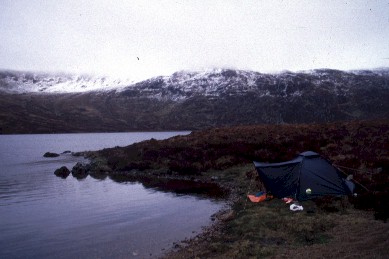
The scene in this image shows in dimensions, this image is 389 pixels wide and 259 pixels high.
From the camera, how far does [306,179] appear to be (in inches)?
775

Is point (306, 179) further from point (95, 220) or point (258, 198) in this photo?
point (95, 220)

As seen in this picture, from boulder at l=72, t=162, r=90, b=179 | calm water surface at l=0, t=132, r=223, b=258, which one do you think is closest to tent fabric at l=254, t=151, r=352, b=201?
calm water surface at l=0, t=132, r=223, b=258

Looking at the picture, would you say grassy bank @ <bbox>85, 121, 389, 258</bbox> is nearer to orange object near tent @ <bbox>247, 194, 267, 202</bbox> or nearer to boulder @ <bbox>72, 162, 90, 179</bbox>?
orange object near tent @ <bbox>247, 194, 267, 202</bbox>

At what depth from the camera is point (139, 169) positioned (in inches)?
1534

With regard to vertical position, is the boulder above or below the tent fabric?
below

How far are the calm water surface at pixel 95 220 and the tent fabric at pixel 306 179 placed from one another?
14.0 feet

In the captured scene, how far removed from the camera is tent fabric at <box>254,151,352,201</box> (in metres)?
19.3

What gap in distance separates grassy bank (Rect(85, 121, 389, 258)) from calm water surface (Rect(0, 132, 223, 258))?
2319mm

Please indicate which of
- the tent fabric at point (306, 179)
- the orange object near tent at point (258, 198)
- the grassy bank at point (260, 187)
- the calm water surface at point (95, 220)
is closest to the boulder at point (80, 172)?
the grassy bank at point (260, 187)

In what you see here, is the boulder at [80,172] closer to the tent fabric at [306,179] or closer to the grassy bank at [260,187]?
the grassy bank at [260,187]

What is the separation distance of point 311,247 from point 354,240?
1.71 meters

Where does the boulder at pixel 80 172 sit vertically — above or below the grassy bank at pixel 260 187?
below

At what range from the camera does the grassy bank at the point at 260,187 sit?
12909 mm

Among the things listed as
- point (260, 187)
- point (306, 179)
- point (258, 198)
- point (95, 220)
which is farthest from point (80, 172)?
point (306, 179)
